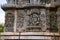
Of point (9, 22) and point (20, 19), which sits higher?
point (20, 19)

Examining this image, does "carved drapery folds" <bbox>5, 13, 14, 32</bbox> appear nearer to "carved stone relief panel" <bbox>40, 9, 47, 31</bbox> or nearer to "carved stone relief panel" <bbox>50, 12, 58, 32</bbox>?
"carved stone relief panel" <bbox>40, 9, 47, 31</bbox>

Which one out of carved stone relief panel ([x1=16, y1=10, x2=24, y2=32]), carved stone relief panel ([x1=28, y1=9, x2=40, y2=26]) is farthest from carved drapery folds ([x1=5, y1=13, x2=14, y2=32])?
carved stone relief panel ([x1=28, y1=9, x2=40, y2=26])

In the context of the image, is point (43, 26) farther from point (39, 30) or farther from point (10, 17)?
point (10, 17)

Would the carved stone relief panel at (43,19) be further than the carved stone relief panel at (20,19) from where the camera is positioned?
No

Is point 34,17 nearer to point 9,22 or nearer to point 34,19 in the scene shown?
point 34,19

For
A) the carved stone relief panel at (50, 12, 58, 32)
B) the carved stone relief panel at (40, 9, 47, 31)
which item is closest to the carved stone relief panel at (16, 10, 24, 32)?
the carved stone relief panel at (40, 9, 47, 31)

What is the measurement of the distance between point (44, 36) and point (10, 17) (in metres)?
1.64

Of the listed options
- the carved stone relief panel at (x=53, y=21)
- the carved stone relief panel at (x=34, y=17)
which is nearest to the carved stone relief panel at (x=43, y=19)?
the carved stone relief panel at (x=34, y=17)

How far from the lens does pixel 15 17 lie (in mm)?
8578

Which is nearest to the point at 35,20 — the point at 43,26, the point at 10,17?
the point at 43,26

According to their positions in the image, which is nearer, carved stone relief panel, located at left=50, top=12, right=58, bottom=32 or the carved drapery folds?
carved stone relief panel, located at left=50, top=12, right=58, bottom=32

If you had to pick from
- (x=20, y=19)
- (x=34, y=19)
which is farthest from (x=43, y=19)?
(x=20, y=19)

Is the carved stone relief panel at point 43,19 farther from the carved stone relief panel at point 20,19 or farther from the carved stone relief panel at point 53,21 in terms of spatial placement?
the carved stone relief panel at point 20,19

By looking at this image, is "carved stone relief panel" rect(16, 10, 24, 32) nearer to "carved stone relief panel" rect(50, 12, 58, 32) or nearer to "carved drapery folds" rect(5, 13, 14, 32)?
"carved drapery folds" rect(5, 13, 14, 32)
